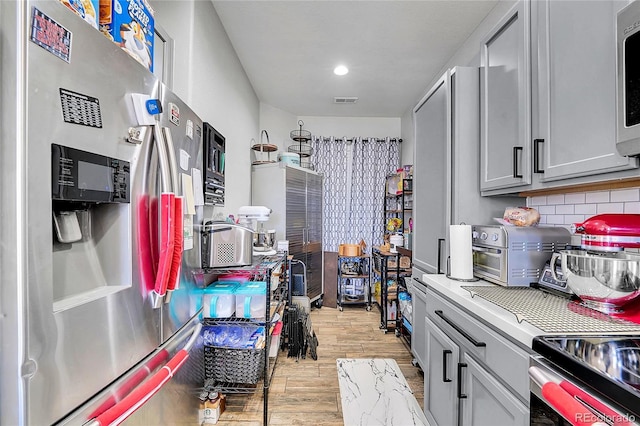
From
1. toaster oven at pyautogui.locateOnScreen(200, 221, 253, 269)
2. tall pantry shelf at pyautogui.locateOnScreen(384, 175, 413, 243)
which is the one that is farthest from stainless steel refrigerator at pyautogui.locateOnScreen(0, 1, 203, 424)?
tall pantry shelf at pyautogui.locateOnScreen(384, 175, 413, 243)

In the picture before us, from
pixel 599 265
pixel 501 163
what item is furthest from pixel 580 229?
pixel 501 163

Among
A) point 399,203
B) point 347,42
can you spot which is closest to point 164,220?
point 347,42

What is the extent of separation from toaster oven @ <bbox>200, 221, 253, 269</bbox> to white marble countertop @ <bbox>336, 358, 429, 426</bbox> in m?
1.18

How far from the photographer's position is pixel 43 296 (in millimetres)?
583

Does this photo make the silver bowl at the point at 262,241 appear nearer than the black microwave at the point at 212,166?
No

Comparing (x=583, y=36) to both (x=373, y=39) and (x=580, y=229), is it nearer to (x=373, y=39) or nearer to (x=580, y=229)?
(x=580, y=229)

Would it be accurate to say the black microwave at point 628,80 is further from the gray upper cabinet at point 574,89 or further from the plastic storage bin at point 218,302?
the plastic storage bin at point 218,302

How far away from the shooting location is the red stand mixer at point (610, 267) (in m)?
0.96

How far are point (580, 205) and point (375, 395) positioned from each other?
5.57ft

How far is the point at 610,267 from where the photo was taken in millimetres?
975

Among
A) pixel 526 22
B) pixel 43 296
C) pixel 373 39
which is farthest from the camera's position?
pixel 373 39

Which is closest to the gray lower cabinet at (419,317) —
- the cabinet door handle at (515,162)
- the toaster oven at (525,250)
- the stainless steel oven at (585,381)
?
the toaster oven at (525,250)

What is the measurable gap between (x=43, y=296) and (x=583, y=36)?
6.02 feet

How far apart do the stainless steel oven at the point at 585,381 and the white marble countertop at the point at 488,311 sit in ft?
0.16
